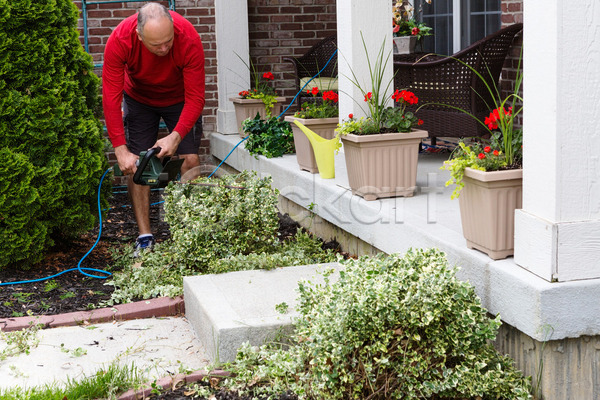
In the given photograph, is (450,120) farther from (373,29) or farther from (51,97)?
(51,97)

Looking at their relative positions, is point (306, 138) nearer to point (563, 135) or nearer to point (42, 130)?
point (42, 130)

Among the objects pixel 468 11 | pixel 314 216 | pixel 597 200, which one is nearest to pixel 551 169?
pixel 597 200

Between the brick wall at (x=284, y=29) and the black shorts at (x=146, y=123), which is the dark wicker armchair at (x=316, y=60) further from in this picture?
the black shorts at (x=146, y=123)

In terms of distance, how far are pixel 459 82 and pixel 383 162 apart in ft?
4.37

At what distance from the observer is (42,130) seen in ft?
13.4

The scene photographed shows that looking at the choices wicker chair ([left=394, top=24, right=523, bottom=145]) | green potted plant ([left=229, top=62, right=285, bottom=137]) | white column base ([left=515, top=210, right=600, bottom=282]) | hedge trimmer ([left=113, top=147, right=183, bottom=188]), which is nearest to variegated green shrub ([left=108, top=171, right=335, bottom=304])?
hedge trimmer ([left=113, top=147, right=183, bottom=188])

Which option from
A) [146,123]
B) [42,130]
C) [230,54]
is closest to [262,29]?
[230,54]

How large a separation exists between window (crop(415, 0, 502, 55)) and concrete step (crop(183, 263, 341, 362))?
115 inches

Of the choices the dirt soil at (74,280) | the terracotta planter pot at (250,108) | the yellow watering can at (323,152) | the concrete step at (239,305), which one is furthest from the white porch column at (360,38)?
the terracotta planter pot at (250,108)

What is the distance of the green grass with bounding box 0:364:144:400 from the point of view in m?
2.52

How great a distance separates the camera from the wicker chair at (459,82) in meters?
4.45

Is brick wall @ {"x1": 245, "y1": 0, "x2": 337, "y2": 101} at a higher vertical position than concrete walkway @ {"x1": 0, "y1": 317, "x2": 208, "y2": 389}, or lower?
higher

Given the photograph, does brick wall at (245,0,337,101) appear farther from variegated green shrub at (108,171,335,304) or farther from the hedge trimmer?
variegated green shrub at (108,171,335,304)

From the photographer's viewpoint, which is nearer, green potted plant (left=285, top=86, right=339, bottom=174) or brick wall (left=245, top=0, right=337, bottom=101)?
green potted plant (left=285, top=86, right=339, bottom=174)
